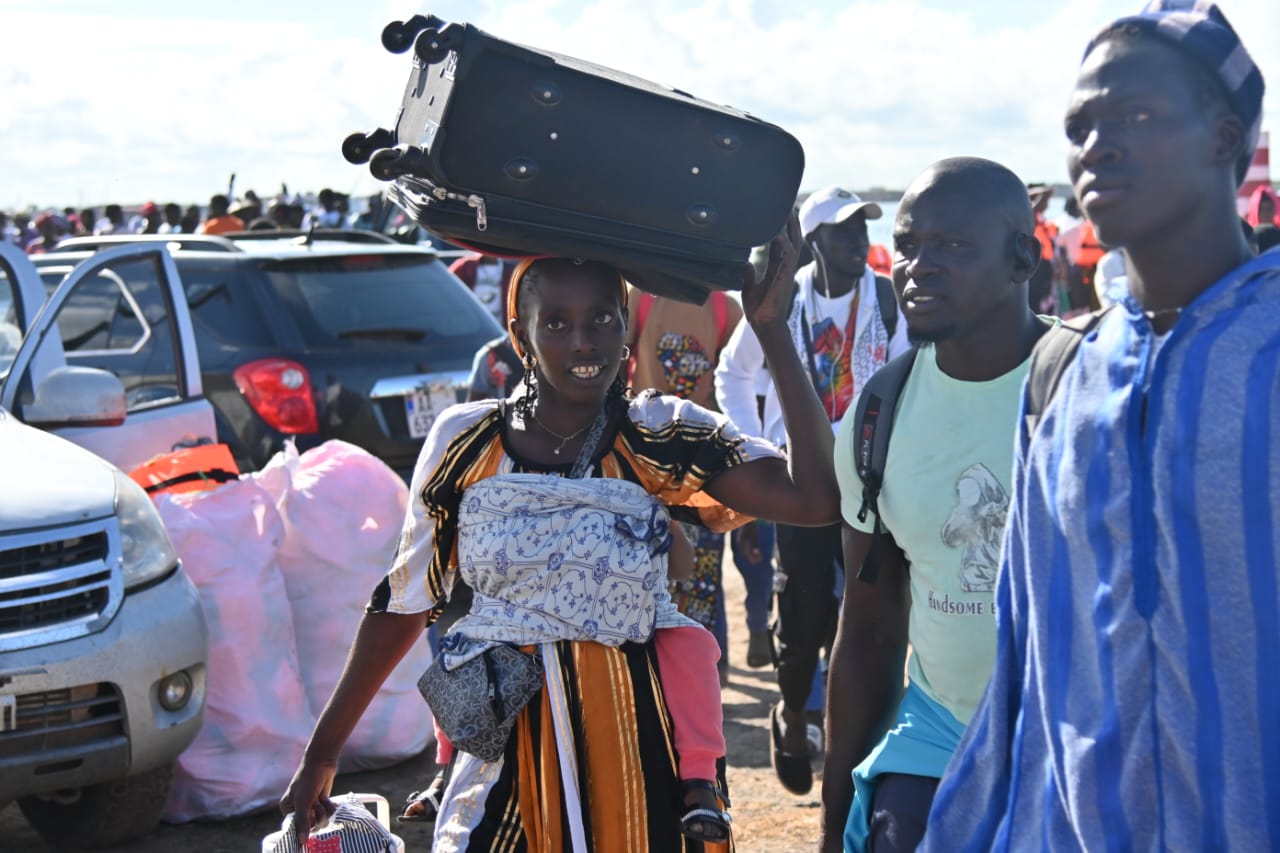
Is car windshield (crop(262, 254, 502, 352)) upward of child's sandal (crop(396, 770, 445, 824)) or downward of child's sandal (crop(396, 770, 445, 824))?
upward

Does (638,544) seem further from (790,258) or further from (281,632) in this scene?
(281,632)

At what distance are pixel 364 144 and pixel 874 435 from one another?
1124mm

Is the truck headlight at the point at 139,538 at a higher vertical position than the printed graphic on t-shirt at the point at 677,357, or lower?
lower

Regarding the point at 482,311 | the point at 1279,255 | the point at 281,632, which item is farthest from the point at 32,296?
the point at 1279,255

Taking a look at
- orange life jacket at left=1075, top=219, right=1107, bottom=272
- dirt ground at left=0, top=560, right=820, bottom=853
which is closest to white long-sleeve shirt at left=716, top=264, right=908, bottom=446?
dirt ground at left=0, top=560, right=820, bottom=853

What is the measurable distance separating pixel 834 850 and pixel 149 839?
3.23 m

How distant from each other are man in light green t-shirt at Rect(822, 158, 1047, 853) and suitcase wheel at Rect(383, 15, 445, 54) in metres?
0.97

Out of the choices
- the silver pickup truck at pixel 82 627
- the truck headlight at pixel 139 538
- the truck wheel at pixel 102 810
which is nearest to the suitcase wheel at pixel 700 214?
the silver pickup truck at pixel 82 627

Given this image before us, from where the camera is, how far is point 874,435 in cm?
311

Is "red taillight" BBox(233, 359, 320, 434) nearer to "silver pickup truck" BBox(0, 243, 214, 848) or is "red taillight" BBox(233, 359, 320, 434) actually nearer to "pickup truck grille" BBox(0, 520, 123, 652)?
"silver pickup truck" BBox(0, 243, 214, 848)

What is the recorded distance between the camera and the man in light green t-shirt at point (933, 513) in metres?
2.96

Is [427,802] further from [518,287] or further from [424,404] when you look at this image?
[424,404]

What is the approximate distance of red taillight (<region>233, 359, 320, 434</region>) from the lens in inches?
313

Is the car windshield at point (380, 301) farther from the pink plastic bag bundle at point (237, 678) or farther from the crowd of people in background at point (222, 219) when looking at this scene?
the crowd of people in background at point (222, 219)
